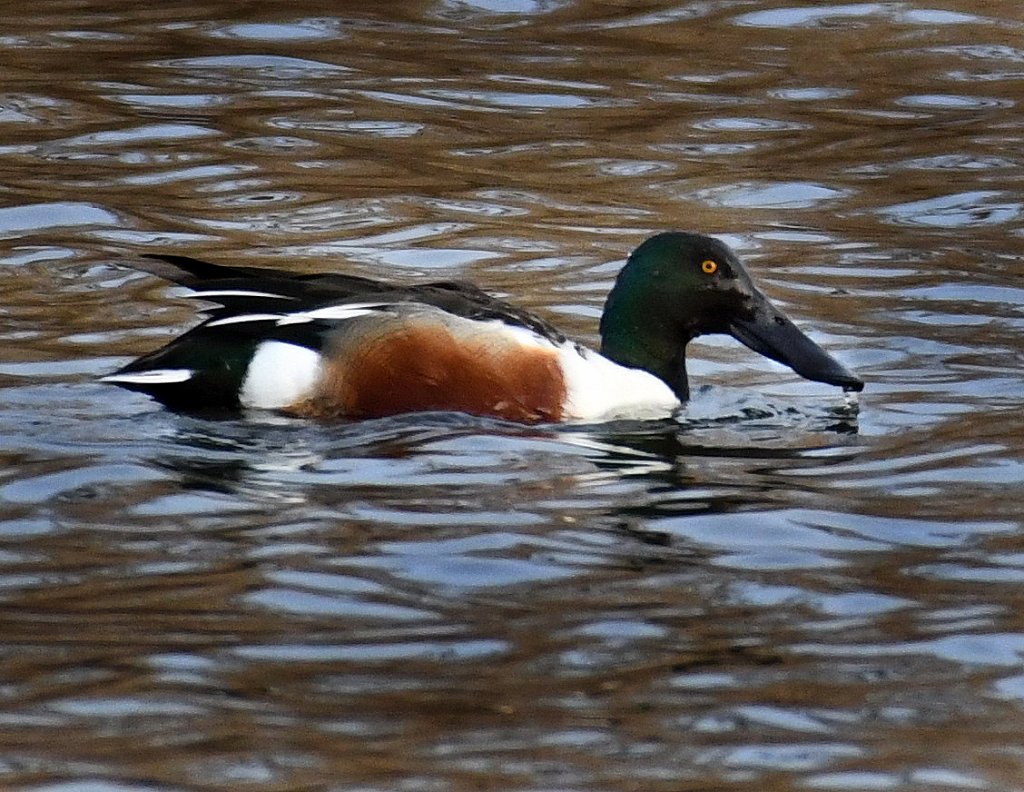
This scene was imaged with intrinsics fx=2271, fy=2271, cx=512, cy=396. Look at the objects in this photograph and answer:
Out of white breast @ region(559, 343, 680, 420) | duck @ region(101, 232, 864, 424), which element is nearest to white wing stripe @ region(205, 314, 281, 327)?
duck @ region(101, 232, 864, 424)

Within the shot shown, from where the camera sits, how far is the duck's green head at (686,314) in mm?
6898

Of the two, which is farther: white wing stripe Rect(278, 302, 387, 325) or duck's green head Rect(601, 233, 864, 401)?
duck's green head Rect(601, 233, 864, 401)

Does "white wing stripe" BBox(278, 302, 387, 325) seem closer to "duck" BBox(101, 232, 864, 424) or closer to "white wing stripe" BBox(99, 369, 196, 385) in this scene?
"duck" BBox(101, 232, 864, 424)

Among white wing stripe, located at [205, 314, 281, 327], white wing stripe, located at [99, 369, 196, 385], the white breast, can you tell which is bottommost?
the white breast

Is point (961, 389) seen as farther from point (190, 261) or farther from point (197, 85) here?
point (197, 85)

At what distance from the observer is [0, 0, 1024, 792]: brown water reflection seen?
4047 mm

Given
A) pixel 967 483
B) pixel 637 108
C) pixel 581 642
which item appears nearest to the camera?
pixel 581 642

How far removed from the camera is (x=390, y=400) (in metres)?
6.46

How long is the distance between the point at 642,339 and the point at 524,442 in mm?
848

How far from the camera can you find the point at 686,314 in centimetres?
695

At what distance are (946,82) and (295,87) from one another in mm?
3323

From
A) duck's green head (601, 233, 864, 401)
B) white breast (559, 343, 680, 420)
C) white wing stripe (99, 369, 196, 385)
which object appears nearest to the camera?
white wing stripe (99, 369, 196, 385)

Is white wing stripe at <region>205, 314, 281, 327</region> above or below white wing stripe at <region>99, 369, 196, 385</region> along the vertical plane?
above

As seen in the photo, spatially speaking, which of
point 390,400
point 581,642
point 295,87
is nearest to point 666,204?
point 295,87
